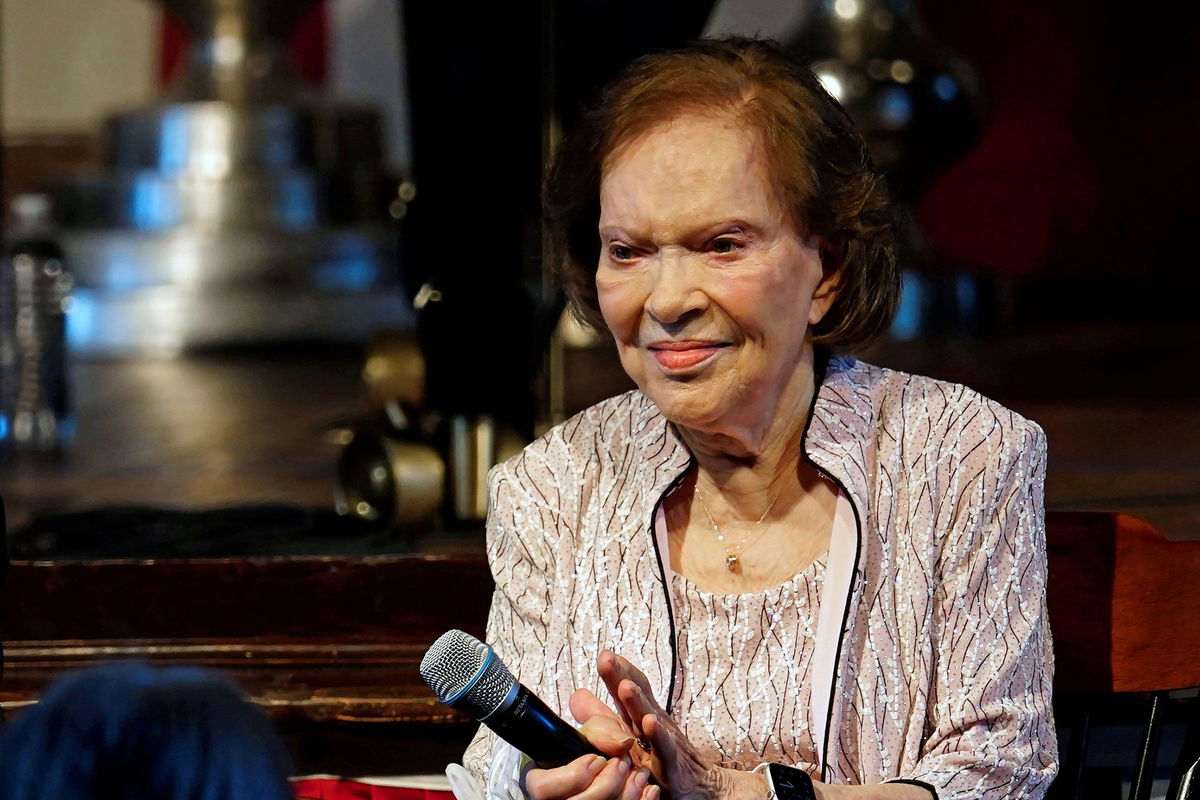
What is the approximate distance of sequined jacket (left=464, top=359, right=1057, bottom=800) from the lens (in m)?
1.51

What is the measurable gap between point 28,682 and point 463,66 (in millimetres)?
1079

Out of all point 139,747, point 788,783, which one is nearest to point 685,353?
point 788,783

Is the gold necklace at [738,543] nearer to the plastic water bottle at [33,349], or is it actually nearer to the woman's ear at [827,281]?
the woman's ear at [827,281]

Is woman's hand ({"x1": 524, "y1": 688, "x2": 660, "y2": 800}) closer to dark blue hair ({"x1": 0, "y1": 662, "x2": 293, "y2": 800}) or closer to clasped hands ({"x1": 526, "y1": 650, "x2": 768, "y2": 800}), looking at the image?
clasped hands ({"x1": 526, "y1": 650, "x2": 768, "y2": 800})

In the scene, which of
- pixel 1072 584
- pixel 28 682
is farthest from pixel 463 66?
pixel 1072 584

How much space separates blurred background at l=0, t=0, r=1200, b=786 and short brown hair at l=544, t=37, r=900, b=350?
15 centimetres

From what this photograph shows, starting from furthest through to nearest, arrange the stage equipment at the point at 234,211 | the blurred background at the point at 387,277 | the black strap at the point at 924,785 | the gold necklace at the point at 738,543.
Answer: the stage equipment at the point at 234,211
the blurred background at the point at 387,277
the gold necklace at the point at 738,543
the black strap at the point at 924,785

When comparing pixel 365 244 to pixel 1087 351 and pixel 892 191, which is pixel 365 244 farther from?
pixel 892 191

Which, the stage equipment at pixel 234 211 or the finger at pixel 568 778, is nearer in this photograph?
the finger at pixel 568 778

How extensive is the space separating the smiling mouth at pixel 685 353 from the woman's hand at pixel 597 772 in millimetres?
299

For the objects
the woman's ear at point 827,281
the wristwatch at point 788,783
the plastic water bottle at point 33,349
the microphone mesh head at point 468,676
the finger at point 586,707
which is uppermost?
the woman's ear at point 827,281

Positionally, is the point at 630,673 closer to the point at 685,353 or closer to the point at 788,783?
the point at 788,783

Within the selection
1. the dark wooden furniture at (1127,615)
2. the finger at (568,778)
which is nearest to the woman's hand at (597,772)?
the finger at (568,778)

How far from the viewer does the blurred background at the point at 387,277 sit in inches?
93.2
